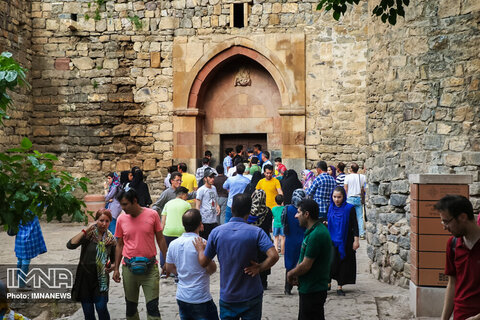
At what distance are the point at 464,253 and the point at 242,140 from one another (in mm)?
11571

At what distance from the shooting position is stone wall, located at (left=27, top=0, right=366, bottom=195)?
13953 mm

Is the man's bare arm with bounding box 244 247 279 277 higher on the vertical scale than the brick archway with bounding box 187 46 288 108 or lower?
lower

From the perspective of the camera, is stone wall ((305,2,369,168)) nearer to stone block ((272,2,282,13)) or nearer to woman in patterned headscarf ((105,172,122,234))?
stone block ((272,2,282,13))

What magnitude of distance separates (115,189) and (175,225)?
282 cm

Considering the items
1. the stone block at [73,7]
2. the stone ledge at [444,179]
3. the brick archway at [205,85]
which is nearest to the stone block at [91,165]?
the brick archway at [205,85]

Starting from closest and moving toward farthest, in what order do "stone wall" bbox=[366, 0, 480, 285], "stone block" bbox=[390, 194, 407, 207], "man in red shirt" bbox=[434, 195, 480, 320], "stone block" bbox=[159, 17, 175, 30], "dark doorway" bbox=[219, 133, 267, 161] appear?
"man in red shirt" bbox=[434, 195, 480, 320], "stone wall" bbox=[366, 0, 480, 285], "stone block" bbox=[390, 194, 407, 207], "stone block" bbox=[159, 17, 175, 30], "dark doorway" bbox=[219, 133, 267, 161]

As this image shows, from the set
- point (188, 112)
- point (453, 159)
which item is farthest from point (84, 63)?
point (453, 159)

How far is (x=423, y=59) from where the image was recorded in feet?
25.5

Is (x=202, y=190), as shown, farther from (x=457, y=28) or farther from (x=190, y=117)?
(x=190, y=117)

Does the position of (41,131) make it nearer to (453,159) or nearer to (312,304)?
(453,159)

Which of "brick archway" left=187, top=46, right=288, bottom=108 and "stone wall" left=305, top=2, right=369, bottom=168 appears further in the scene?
"brick archway" left=187, top=46, right=288, bottom=108

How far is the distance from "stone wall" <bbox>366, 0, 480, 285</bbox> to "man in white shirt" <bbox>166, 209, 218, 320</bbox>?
379 cm

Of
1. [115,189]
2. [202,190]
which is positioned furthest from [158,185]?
[202,190]

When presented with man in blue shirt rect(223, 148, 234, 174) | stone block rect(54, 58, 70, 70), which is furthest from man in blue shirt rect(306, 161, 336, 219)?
stone block rect(54, 58, 70, 70)
